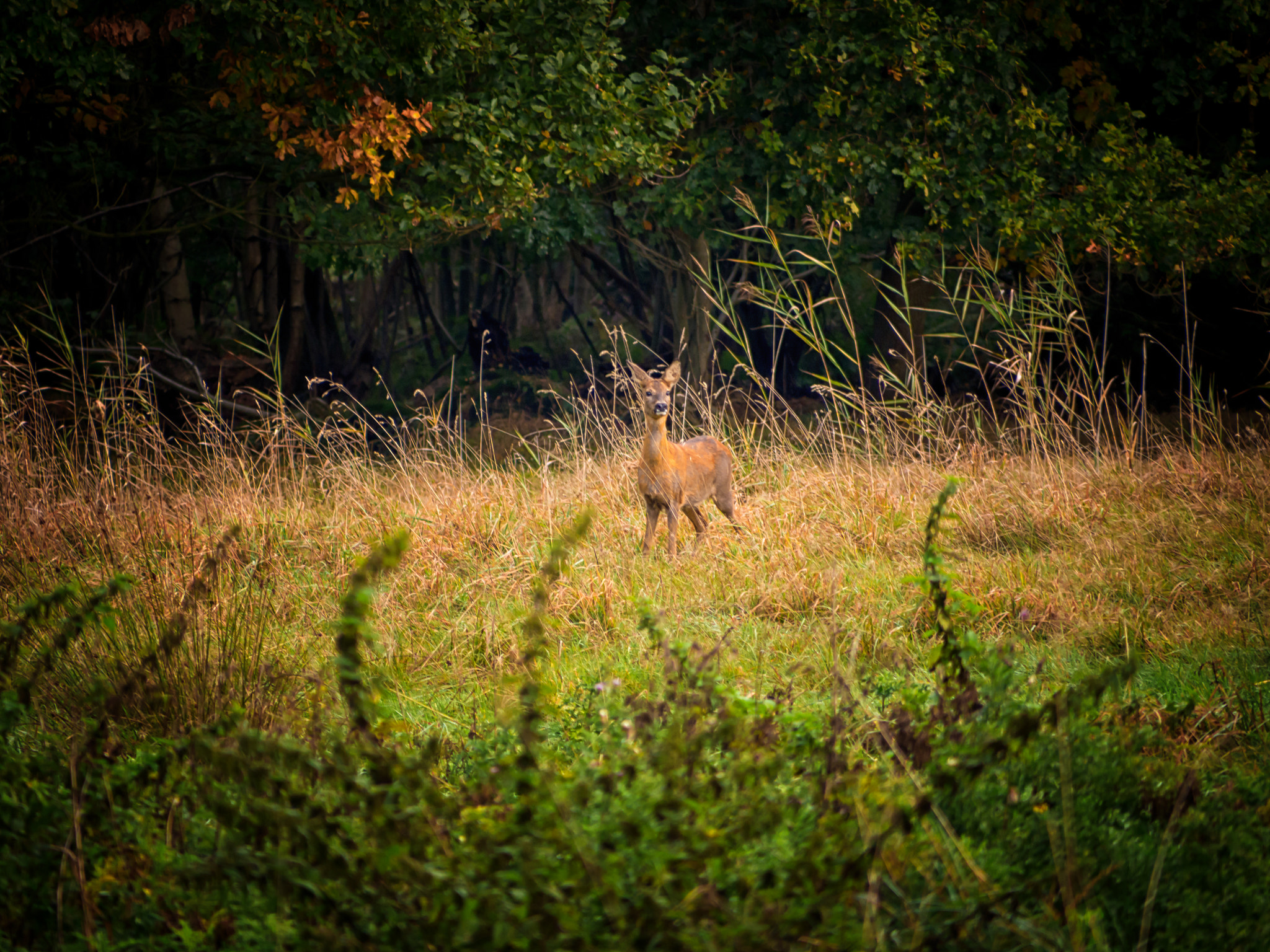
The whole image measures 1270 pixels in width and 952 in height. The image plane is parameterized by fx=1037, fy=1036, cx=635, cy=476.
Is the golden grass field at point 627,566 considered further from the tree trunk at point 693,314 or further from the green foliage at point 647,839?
the tree trunk at point 693,314

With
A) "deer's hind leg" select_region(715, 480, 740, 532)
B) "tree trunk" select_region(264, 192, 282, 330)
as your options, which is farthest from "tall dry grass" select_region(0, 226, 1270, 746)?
"tree trunk" select_region(264, 192, 282, 330)

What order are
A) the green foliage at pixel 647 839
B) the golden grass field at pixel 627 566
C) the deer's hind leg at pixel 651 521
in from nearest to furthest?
the green foliage at pixel 647 839, the golden grass field at pixel 627 566, the deer's hind leg at pixel 651 521

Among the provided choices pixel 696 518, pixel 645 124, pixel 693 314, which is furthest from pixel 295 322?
pixel 696 518

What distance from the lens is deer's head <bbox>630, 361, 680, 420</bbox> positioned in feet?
20.3

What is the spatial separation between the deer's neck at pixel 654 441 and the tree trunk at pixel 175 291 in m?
8.23

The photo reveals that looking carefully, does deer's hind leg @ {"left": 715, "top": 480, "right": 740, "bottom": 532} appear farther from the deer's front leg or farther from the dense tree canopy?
the dense tree canopy

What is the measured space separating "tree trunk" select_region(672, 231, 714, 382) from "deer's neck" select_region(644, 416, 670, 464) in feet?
18.7

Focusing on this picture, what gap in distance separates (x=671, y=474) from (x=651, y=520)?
1.00 ft

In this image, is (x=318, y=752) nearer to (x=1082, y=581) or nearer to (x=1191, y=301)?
(x=1082, y=581)

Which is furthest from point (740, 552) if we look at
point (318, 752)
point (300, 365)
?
point (300, 365)

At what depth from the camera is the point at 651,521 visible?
6215 millimetres

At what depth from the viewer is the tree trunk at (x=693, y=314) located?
1245cm

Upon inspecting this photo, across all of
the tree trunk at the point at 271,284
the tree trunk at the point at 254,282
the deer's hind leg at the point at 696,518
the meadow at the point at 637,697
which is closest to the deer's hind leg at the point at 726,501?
the deer's hind leg at the point at 696,518

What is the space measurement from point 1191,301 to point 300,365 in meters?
11.9
